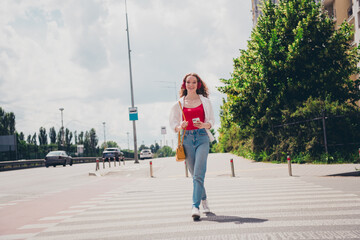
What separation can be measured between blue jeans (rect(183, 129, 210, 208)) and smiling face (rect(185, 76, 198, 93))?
69cm

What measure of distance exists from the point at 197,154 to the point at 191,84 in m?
1.12

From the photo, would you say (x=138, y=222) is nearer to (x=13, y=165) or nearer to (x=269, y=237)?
(x=269, y=237)

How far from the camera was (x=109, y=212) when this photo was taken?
642 cm

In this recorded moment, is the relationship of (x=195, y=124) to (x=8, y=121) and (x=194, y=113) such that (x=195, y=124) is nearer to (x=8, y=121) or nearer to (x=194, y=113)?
(x=194, y=113)

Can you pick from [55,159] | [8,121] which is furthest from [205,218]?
[8,121]

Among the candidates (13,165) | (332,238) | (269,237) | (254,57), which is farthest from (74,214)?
(13,165)

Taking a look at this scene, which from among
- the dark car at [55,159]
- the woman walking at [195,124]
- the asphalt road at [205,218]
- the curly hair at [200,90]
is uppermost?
the curly hair at [200,90]

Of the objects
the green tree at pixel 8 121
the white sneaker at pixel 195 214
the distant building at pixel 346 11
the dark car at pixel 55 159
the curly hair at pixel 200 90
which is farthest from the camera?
the green tree at pixel 8 121

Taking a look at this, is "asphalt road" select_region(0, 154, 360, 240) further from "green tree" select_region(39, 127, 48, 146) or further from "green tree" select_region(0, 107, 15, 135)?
"green tree" select_region(39, 127, 48, 146)

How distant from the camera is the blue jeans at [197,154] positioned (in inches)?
205

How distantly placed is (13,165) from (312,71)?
2644cm

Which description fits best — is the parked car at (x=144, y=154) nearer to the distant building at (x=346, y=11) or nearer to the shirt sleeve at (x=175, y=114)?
the distant building at (x=346, y=11)

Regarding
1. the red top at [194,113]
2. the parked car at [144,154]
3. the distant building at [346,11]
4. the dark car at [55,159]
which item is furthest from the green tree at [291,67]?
the parked car at [144,154]

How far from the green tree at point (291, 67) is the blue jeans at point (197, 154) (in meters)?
13.4
